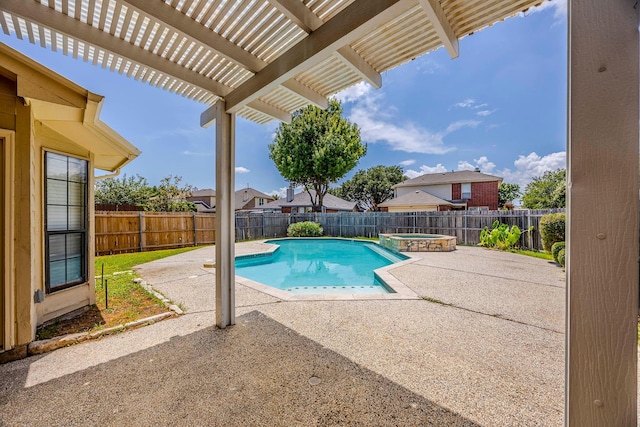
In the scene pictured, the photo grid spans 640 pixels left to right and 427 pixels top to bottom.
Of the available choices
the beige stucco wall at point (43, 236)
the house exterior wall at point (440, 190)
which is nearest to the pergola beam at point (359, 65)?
the beige stucco wall at point (43, 236)

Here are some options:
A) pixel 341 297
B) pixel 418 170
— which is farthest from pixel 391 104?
pixel 341 297

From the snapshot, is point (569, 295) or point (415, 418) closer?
point (569, 295)

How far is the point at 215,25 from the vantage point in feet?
7.64

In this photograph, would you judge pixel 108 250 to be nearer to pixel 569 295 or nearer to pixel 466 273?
pixel 466 273

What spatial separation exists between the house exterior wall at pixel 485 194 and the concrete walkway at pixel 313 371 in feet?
71.8

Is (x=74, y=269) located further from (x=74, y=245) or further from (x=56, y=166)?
(x=56, y=166)

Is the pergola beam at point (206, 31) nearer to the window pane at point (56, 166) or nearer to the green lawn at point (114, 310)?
the window pane at point (56, 166)

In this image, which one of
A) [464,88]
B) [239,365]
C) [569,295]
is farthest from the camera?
[464,88]

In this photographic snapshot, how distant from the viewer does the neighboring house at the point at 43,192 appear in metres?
2.64

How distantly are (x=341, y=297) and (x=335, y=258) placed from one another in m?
6.47

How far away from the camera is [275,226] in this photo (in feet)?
55.5

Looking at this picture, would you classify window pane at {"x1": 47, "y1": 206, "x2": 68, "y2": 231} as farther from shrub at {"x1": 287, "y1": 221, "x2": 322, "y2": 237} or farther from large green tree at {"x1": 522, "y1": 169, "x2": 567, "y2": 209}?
large green tree at {"x1": 522, "y1": 169, "x2": 567, "y2": 209}

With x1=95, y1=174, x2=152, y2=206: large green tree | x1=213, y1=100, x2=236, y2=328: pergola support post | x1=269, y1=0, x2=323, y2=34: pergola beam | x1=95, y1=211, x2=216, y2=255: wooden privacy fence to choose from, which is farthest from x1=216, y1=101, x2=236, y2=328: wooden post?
x1=95, y1=174, x2=152, y2=206: large green tree

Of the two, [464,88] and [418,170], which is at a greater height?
[464,88]
